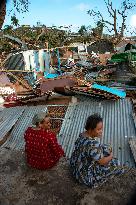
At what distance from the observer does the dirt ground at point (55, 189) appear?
3.45 m

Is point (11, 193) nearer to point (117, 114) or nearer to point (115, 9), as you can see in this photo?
point (117, 114)

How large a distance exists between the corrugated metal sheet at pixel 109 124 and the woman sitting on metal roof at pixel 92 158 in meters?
2.87

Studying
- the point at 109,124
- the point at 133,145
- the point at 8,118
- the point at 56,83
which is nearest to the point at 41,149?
the point at 133,145

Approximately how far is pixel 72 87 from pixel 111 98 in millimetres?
1144

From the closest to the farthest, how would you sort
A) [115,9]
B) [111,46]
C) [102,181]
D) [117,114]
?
1. [102,181]
2. [117,114]
3. [111,46]
4. [115,9]

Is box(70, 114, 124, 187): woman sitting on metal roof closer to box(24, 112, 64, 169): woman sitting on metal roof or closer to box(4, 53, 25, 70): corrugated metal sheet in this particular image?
box(24, 112, 64, 169): woman sitting on metal roof

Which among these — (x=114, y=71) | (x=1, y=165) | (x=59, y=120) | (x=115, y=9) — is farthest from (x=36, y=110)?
(x=115, y=9)

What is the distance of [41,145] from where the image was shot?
13.0 ft

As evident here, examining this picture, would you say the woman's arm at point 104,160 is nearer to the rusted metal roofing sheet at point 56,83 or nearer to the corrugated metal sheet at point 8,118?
the corrugated metal sheet at point 8,118

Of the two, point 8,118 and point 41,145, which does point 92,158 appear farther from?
point 8,118

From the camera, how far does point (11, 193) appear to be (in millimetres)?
3684

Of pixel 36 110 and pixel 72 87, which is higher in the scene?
pixel 72 87

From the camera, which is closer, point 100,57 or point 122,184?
point 122,184

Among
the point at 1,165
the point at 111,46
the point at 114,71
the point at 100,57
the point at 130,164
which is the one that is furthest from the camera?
the point at 111,46
